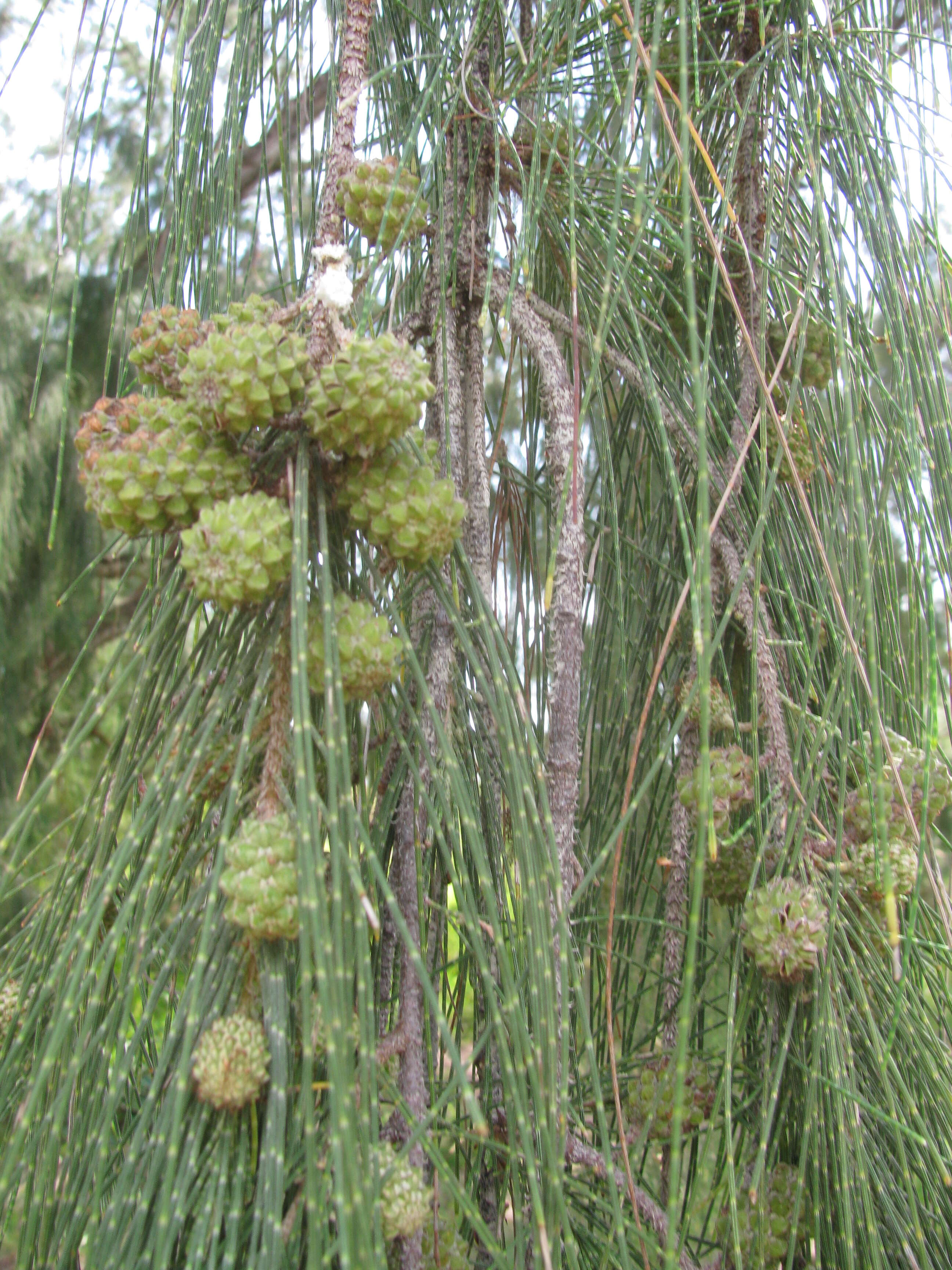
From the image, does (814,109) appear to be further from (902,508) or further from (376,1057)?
(376,1057)

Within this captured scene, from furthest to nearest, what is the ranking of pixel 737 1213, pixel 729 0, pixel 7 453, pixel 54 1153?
pixel 7 453
pixel 729 0
pixel 737 1213
pixel 54 1153

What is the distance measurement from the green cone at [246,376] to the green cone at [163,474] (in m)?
0.01

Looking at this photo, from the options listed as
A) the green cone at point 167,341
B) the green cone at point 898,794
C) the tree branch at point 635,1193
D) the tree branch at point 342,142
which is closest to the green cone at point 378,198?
the tree branch at point 342,142

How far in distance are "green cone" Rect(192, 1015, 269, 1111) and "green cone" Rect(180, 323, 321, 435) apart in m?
0.28

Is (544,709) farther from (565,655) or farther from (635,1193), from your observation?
(635,1193)

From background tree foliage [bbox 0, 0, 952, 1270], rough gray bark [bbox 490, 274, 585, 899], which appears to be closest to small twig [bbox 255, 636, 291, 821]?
background tree foliage [bbox 0, 0, 952, 1270]

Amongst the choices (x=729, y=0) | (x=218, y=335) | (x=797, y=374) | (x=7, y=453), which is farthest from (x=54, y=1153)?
(x=7, y=453)

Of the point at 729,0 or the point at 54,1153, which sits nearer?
the point at 54,1153

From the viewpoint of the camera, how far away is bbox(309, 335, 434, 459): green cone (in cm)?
45

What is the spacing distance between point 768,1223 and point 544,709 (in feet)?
1.46

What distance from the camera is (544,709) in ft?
2.93

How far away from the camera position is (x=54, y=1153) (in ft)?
1.39

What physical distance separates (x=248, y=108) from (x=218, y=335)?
1.28ft

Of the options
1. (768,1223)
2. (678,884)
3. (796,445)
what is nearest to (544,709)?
(678,884)
